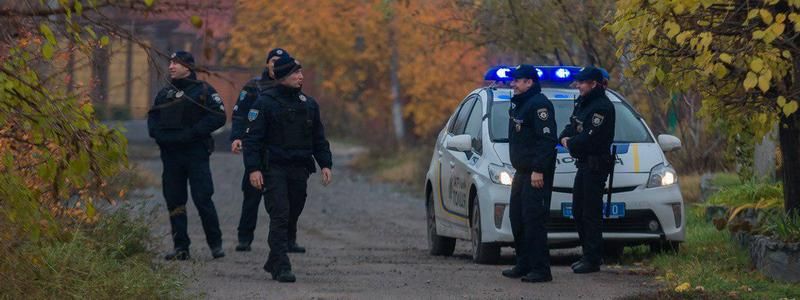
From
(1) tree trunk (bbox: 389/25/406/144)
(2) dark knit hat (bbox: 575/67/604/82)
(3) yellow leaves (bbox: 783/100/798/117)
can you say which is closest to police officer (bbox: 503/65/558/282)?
(2) dark knit hat (bbox: 575/67/604/82)

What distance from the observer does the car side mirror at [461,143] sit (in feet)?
39.7

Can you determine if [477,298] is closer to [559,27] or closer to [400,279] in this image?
[400,279]

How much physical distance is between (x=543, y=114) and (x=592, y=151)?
0.79 meters

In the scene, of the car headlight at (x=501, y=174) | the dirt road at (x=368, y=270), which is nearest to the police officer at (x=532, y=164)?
the dirt road at (x=368, y=270)

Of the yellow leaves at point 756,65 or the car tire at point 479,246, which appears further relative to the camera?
the car tire at point 479,246

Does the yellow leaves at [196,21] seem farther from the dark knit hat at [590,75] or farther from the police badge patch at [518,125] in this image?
the dark knit hat at [590,75]

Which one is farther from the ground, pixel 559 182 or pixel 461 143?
pixel 461 143

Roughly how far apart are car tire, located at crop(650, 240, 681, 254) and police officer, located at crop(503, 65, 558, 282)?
185cm

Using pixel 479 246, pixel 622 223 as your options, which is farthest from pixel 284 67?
pixel 622 223

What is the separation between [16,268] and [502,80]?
18.9ft

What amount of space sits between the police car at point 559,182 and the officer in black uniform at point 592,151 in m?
0.60

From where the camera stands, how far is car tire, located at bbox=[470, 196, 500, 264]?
12.1m

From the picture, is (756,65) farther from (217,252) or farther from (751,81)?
(217,252)

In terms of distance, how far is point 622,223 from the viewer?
12.0 m
